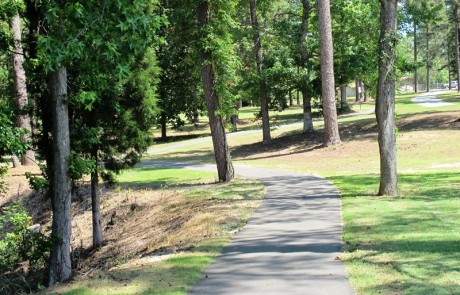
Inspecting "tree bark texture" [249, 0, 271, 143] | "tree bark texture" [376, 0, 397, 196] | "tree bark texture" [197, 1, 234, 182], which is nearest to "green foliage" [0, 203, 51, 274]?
"tree bark texture" [197, 1, 234, 182]

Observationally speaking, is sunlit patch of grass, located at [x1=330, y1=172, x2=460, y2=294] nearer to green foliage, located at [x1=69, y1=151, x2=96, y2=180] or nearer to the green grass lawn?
the green grass lawn

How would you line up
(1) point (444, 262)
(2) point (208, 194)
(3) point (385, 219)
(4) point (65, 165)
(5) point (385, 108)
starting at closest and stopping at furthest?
(1) point (444, 262) < (4) point (65, 165) < (3) point (385, 219) < (5) point (385, 108) < (2) point (208, 194)

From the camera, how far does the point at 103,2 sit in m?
8.34

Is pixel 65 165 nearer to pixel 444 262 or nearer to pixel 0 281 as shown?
pixel 0 281

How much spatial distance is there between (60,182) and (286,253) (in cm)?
443

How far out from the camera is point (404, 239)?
28.7 ft

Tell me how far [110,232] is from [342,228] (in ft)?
27.0

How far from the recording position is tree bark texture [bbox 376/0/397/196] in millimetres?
12688

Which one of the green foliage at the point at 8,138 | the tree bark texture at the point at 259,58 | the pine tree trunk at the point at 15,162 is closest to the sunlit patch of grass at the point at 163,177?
the pine tree trunk at the point at 15,162

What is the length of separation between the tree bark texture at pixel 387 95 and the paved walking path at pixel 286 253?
57.2 inches

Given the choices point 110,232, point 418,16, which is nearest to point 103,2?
point 110,232

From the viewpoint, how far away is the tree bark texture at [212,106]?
684 inches

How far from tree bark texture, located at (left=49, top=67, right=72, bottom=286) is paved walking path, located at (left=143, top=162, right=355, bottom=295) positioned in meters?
3.19

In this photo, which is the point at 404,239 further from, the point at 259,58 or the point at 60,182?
the point at 259,58
